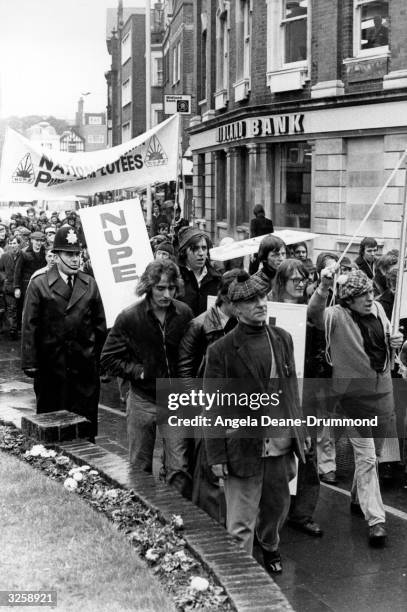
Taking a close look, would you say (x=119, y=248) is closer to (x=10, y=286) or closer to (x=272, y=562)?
(x=272, y=562)

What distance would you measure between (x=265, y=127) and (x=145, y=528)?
62.2ft

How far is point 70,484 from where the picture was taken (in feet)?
20.3

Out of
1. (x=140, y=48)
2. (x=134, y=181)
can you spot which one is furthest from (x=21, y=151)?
(x=140, y=48)

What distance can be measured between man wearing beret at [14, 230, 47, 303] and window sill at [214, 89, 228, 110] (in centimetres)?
1304

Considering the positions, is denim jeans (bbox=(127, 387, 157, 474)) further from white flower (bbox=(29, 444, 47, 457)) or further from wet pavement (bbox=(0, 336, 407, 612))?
wet pavement (bbox=(0, 336, 407, 612))

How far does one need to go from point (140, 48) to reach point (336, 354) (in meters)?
67.2

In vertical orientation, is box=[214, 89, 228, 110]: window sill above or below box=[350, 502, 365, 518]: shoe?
above

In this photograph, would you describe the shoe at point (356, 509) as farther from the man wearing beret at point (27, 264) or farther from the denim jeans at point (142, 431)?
the man wearing beret at point (27, 264)

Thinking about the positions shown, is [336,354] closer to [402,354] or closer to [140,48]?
[402,354]

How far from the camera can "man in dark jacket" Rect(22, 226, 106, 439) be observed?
7.90 meters

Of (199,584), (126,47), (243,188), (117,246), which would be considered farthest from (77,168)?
(126,47)

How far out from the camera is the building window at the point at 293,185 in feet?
73.4

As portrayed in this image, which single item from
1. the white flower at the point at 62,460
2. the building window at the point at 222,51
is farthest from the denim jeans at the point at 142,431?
the building window at the point at 222,51

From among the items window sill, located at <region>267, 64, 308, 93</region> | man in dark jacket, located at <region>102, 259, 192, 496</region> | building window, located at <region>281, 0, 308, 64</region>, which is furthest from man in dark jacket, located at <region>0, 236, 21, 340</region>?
man in dark jacket, located at <region>102, 259, 192, 496</region>
